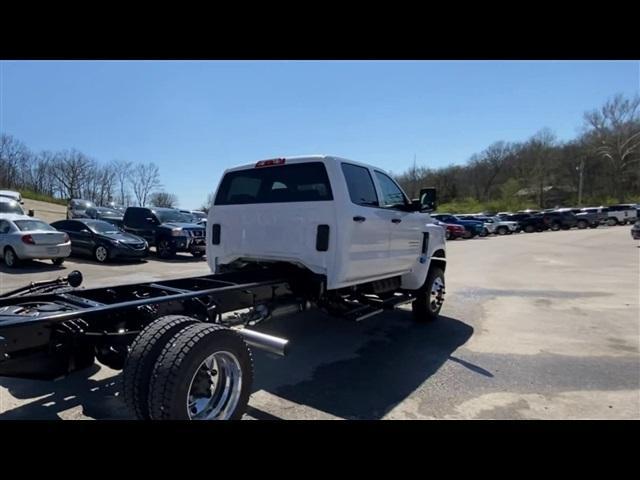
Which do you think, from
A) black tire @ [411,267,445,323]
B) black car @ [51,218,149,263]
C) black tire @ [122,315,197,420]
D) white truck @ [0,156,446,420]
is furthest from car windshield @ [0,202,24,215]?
black tire @ [122,315,197,420]

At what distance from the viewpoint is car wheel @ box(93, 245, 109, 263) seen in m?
13.3

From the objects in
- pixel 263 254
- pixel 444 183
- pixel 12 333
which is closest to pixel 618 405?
pixel 263 254

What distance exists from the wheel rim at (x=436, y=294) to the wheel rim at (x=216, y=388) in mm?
4207

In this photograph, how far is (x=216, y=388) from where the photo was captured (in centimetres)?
293

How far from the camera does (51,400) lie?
137 inches

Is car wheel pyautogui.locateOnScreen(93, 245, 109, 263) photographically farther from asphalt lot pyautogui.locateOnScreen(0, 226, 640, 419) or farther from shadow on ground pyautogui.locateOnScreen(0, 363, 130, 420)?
shadow on ground pyautogui.locateOnScreen(0, 363, 130, 420)

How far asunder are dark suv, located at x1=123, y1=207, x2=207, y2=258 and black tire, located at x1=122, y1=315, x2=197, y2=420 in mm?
12576

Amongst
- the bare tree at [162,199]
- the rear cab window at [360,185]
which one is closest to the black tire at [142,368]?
the rear cab window at [360,185]

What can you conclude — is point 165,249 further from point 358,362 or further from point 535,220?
point 535,220

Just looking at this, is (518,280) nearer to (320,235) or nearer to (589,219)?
(320,235)

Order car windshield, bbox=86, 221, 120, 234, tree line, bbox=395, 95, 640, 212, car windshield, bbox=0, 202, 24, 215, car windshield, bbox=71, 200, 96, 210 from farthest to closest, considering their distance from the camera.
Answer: tree line, bbox=395, 95, 640, 212 < car windshield, bbox=71, 200, 96, 210 < car windshield, bbox=0, 202, 24, 215 < car windshield, bbox=86, 221, 120, 234

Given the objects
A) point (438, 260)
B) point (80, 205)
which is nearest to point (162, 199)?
point (80, 205)
